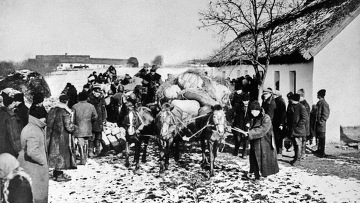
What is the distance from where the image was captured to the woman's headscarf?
3.99m

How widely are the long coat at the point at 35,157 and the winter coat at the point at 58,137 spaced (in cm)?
189

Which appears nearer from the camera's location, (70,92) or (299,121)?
(299,121)

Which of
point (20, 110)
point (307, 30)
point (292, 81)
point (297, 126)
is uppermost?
point (307, 30)

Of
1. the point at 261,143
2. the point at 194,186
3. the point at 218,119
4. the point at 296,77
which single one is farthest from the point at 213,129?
the point at 296,77

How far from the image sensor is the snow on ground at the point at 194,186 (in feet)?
18.4

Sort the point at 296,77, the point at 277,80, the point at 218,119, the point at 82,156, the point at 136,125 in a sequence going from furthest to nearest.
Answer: the point at 277,80, the point at 296,77, the point at 82,156, the point at 136,125, the point at 218,119

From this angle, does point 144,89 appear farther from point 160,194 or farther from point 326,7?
point 326,7

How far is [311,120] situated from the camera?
9.01 m

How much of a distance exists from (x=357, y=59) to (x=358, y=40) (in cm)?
83

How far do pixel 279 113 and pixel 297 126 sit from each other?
637 mm

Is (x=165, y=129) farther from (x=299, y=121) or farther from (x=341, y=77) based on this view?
(x=341, y=77)

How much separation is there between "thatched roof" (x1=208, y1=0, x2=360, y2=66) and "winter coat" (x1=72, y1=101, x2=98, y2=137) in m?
5.42

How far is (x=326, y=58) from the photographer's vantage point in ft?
31.2

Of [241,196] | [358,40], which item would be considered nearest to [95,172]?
[241,196]
